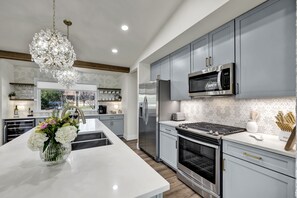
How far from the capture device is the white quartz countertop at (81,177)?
65 centimetres

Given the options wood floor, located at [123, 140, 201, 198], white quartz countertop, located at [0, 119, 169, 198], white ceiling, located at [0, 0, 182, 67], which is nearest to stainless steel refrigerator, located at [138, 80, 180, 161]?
wood floor, located at [123, 140, 201, 198]

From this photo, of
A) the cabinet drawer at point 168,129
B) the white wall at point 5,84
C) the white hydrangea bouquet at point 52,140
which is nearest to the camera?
the white hydrangea bouquet at point 52,140

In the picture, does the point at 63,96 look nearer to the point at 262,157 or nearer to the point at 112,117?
the point at 112,117

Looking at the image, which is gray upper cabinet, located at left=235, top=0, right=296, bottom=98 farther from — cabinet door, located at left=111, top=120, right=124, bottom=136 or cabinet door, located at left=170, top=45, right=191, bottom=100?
cabinet door, located at left=111, top=120, right=124, bottom=136

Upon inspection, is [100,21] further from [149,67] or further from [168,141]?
[168,141]

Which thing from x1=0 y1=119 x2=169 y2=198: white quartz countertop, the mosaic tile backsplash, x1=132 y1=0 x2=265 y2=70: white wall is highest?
x1=132 y1=0 x2=265 y2=70: white wall

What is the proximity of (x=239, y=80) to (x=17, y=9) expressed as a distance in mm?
3896

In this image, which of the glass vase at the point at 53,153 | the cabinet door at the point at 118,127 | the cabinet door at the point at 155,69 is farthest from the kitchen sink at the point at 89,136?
the cabinet door at the point at 118,127

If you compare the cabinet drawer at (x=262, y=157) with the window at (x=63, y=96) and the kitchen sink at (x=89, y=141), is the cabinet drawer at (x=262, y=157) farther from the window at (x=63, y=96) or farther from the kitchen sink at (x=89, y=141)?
the window at (x=63, y=96)

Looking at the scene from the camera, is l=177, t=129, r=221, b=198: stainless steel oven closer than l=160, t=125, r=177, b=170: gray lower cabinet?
Yes

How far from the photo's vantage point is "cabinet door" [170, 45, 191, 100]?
2650 millimetres

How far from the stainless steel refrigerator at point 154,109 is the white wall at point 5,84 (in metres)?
3.74

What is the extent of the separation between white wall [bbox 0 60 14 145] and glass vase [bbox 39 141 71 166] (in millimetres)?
4045

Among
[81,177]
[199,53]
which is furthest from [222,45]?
[81,177]
